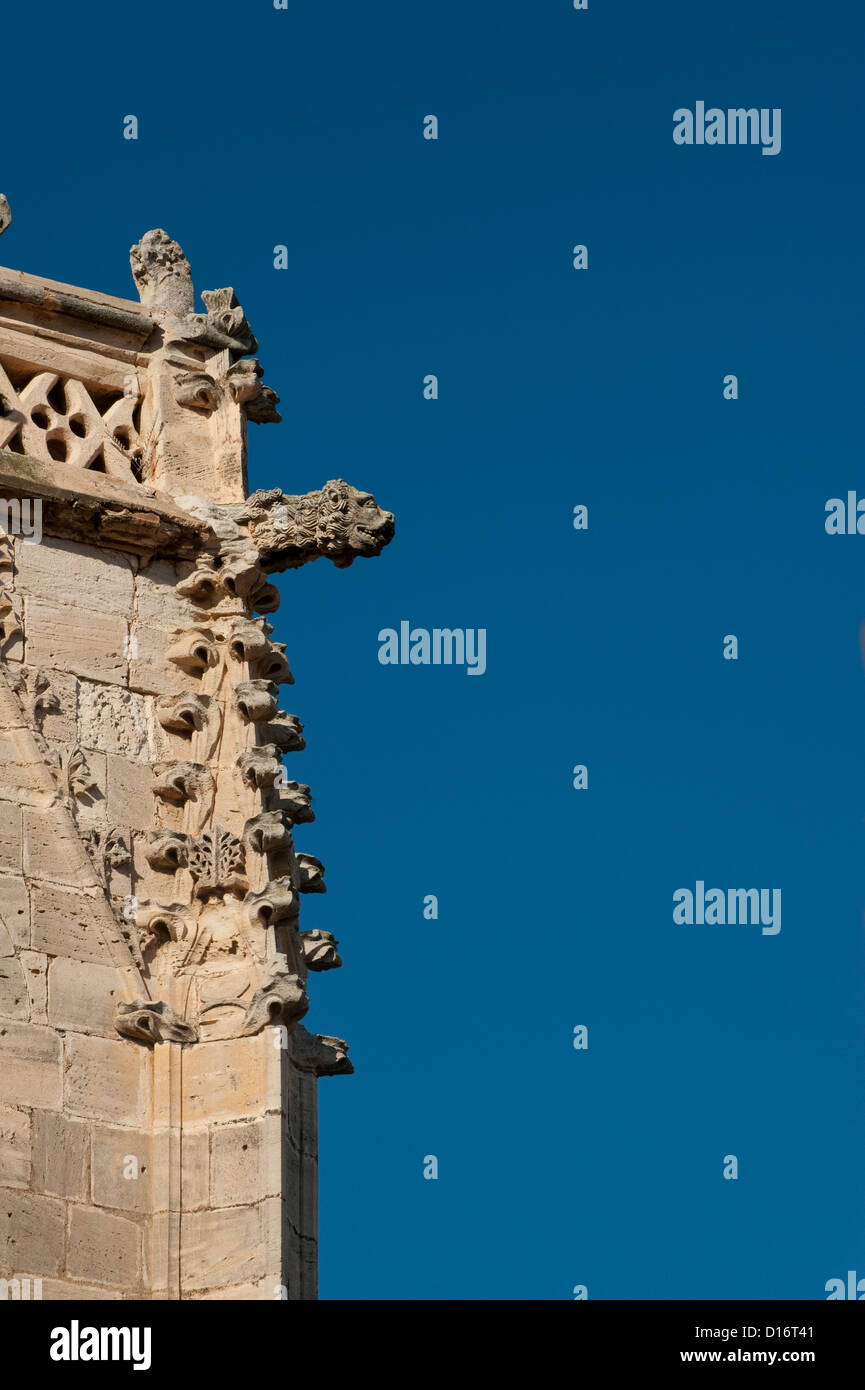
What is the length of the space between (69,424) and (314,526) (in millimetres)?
1267

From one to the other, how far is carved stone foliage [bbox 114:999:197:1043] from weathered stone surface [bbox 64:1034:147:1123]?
7 cm

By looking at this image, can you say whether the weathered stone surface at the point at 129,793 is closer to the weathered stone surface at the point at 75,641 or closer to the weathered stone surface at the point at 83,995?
the weathered stone surface at the point at 75,641

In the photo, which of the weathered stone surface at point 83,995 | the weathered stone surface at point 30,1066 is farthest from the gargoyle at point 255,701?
the weathered stone surface at point 30,1066

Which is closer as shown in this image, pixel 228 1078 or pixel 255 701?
pixel 228 1078

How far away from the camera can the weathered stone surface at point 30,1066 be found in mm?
23031

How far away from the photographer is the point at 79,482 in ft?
81.6

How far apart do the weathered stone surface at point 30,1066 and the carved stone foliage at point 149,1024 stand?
13.9 inches

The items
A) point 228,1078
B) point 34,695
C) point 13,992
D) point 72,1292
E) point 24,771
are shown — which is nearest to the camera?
point 72,1292

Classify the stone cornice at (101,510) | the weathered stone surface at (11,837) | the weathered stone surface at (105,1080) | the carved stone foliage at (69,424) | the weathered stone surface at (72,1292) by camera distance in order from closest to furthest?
the weathered stone surface at (72,1292) < the weathered stone surface at (105,1080) < the weathered stone surface at (11,837) < the stone cornice at (101,510) < the carved stone foliage at (69,424)

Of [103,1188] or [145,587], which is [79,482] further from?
[103,1188]

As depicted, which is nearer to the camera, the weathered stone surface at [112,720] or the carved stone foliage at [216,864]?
the carved stone foliage at [216,864]

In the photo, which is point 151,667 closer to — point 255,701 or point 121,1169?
point 255,701

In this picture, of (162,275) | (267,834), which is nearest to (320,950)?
(267,834)

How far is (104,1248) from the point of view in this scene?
22891mm
